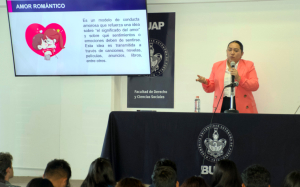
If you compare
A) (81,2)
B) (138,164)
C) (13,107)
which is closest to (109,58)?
A: (81,2)

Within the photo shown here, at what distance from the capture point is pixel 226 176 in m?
1.98

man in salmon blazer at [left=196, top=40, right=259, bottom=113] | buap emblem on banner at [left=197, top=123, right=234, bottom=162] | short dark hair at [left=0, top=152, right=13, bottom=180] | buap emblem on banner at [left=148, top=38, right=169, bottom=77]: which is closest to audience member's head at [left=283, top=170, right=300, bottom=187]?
buap emblem on banner at [left=197, top=123, right=234, bottom=162]

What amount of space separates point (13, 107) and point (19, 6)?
1.49m

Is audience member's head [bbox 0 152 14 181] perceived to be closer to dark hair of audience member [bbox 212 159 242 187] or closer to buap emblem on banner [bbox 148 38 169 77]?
dark hair of audience member [bbox 212 159 242 187]

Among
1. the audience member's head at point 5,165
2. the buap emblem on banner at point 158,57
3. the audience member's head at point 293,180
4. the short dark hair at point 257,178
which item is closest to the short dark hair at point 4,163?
the audience member's head at point 5,165

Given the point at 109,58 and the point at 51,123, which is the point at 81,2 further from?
the point at 51,123

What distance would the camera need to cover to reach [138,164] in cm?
263

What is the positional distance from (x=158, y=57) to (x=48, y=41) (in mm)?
1593

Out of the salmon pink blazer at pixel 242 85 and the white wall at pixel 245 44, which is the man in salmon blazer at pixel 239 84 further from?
the white wall at pixel 245 44

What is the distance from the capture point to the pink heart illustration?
435 cm

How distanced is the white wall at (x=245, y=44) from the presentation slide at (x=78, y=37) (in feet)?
1.75

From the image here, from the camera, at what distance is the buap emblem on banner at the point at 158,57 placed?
183 inches

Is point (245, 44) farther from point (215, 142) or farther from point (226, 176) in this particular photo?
point (226, 176)

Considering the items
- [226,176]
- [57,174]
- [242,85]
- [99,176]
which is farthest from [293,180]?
[242,85]
